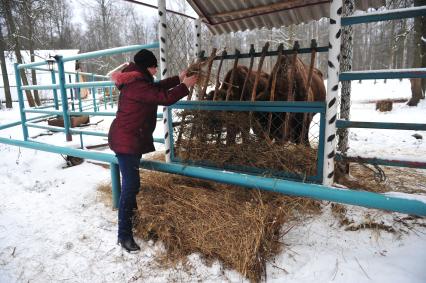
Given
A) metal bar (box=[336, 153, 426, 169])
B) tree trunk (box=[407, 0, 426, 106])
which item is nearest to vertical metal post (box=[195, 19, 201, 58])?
metal bar (box=[336, 153, 426, 169])

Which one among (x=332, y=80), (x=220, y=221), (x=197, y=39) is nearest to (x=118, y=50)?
(x=197, y=39)

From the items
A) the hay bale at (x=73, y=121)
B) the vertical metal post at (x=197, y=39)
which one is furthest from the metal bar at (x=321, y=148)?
the hay bale at (x=73, y=121)

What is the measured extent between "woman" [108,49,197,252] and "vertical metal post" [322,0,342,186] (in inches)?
45.7

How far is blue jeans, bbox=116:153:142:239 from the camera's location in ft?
8.96

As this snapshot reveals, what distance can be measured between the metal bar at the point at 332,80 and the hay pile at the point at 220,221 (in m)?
0.62

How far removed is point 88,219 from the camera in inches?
129

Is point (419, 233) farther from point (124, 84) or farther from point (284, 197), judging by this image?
point (124, 84)

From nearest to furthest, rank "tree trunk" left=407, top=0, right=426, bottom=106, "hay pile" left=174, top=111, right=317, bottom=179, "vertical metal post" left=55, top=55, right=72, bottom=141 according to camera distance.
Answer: "hay pile" left=174, top=111, right=317, bottom=179, "vertical metal post" left=55, top=55, right=72, bottom=141, "tree trunk" left=407, top=0, right=426, bottom=106

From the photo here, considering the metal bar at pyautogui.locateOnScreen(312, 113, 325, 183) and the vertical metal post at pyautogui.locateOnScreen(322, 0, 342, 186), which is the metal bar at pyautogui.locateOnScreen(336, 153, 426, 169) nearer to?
the metal bar at pyautogui.locateOnScreen(312, 113, 325, 183)

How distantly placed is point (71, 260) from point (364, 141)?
246 inches

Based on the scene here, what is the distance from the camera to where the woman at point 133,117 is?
262 cm

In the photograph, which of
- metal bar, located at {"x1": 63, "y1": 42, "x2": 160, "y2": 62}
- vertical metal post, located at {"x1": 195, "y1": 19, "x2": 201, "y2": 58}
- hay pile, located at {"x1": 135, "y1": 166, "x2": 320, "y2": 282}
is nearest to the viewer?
hay pile, located at {"x1": 135, "y1": 166, "x2": 320, "y2": 282}

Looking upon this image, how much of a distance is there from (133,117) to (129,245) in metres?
1.14

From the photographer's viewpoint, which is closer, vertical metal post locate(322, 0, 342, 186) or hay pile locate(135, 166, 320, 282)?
vertical metal post locate(322, 0, 342, 186)
